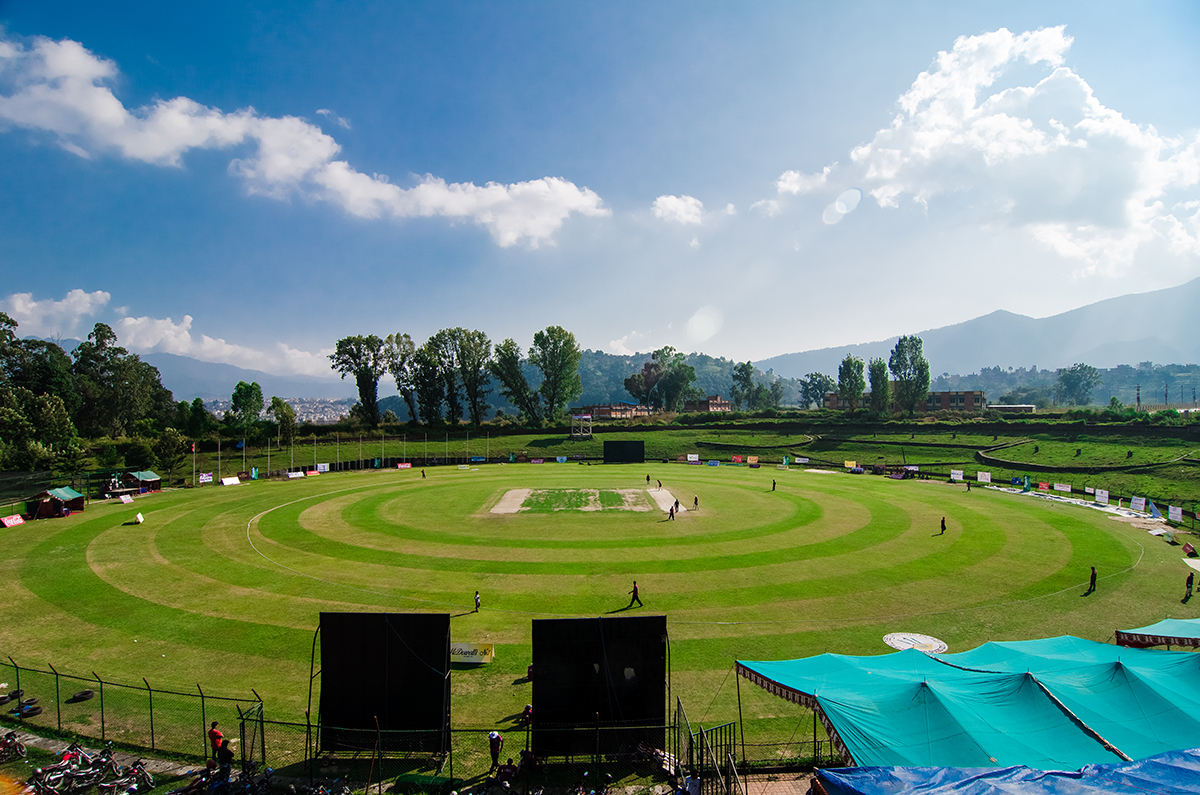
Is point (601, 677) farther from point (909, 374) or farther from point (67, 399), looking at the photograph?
point (909, 374)

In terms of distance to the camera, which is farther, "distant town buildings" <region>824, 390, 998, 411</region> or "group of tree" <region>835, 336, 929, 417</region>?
"distant town buildings" <region>824, 390, 998, 411</region>

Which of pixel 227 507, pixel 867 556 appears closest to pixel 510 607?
pixel 867 556

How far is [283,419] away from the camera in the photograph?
291ft

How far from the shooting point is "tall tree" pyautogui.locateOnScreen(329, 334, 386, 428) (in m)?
108

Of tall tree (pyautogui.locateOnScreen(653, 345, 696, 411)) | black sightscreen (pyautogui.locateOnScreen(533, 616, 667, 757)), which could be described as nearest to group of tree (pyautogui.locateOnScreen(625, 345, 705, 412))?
tall tree (pyautogui.locateOnScreen(653, 345, 696, 411))

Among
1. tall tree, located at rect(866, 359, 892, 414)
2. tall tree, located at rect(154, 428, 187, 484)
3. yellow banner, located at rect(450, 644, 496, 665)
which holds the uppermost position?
tall tree, located at rect(866, 359, 892, 414)

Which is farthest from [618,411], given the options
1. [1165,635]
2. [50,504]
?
[1165,635]

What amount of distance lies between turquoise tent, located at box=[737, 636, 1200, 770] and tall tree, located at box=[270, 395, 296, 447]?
94.0m

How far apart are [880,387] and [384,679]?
414 feet

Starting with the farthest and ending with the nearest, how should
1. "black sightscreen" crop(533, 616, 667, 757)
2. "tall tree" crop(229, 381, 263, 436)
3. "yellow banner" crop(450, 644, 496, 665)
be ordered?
"tall tree" crop(229, 381, 263, 436) → "yellow banner" crop(450, 644, 496, 665) → "black sightscreen" crop(533, 616, 667, 757)

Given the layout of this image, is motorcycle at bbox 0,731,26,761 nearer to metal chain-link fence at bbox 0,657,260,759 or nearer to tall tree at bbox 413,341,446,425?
metal chain-link fence at bbox 0,657,260,759

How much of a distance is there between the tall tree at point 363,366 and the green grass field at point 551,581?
60417 mm

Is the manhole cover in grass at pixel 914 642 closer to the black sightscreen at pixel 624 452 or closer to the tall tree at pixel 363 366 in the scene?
the black sightscreen at pixel 624 452

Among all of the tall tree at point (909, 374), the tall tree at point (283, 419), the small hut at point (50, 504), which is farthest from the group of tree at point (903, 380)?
the small hut at point (50, 504)
